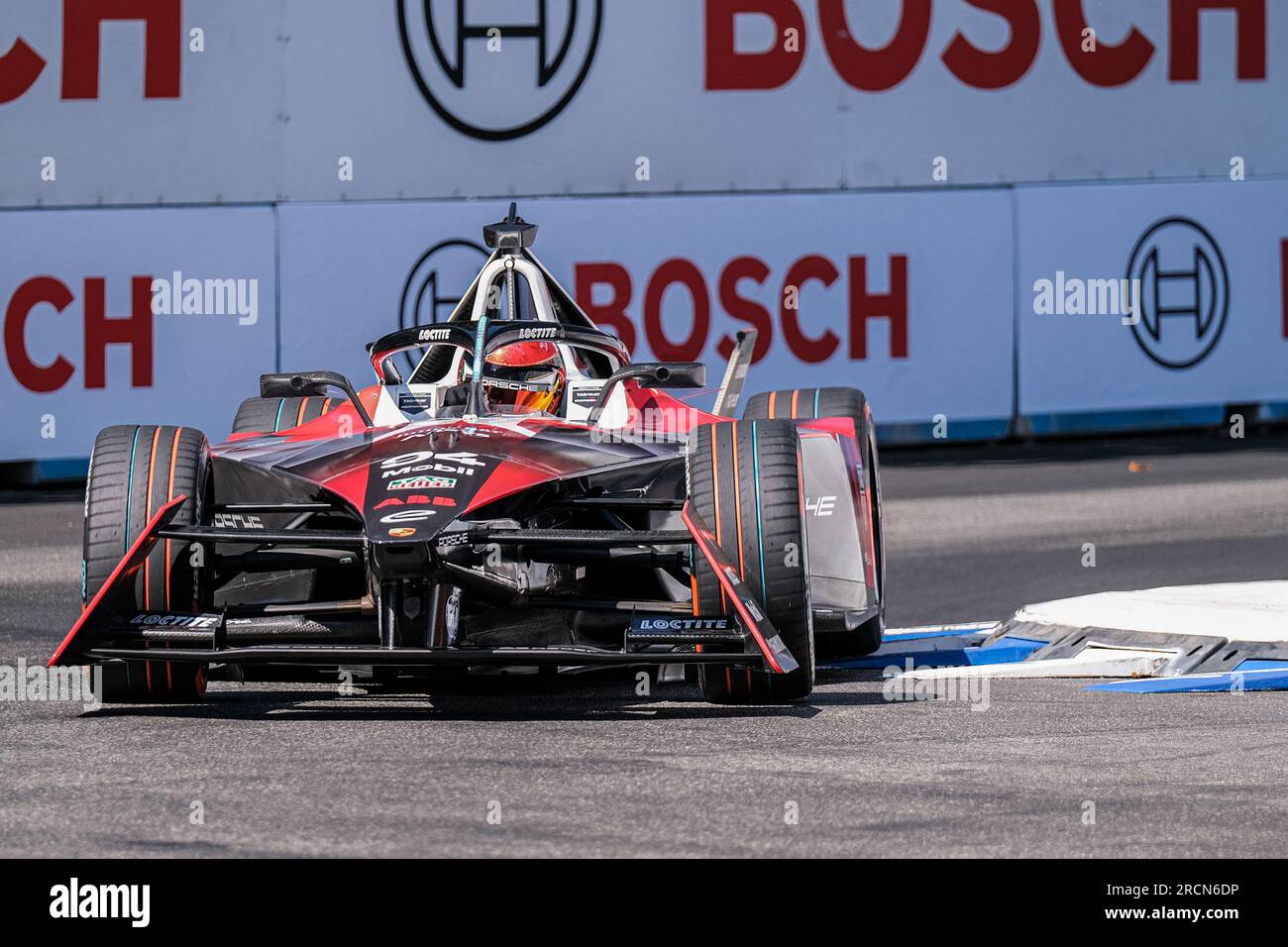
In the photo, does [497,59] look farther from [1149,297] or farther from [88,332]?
[1149,297]

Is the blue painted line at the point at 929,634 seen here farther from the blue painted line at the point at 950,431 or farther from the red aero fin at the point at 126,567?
the blue painted line at the point at 950,431

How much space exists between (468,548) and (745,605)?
0.83 metres

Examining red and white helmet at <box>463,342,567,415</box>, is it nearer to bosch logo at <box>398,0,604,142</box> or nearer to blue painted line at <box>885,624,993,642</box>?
blue painted line at <box>885,624,993,642</box>

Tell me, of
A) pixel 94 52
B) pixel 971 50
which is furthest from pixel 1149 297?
pixel 94 52

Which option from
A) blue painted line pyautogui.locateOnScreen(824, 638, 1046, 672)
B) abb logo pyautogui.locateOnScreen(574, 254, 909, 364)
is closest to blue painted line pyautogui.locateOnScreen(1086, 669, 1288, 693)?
blue painted line pyautogui.locateOnScreen(824, 638, 1046, 672)

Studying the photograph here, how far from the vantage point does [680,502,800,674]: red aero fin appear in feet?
19.6

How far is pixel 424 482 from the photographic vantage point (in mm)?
6266

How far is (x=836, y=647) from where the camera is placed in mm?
8133

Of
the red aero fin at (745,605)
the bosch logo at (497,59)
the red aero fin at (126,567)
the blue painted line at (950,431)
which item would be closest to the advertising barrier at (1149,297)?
the blue painted line at (950,431)

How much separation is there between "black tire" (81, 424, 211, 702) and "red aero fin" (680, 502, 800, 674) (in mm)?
1554

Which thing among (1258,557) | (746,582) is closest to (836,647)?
(746,582)

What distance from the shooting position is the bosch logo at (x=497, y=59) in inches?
594

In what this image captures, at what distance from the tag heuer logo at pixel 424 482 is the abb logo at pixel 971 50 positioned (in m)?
9.70
